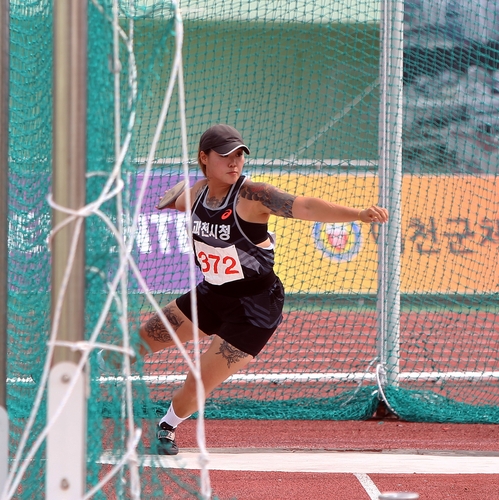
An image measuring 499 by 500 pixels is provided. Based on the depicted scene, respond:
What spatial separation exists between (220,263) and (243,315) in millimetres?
347

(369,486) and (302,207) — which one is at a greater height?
(302,207)

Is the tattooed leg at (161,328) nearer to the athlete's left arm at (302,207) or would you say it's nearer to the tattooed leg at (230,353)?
the tattooed leg at (230,353)

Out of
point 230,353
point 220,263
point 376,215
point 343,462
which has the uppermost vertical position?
point 376,215

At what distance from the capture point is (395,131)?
6.17 meters

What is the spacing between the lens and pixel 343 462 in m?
4.79

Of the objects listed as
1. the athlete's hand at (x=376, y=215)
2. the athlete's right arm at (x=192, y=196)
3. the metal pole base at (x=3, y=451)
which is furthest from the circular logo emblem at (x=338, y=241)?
the metal pole base at (x=3, y=451)

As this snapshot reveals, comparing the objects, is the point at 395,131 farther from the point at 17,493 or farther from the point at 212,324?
the point at 17,493

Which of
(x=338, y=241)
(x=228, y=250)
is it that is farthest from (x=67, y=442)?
(x=338, y=241)

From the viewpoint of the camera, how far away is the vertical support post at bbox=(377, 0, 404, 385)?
6129 mm

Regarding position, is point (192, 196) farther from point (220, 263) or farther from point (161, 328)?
point (161, 328)

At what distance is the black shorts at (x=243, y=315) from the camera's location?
465 centimetres

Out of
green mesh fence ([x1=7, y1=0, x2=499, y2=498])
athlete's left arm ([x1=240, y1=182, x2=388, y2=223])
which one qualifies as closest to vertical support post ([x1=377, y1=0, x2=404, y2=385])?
green mesh fence ([x1=7, y1=0, x2=499, y2=498])

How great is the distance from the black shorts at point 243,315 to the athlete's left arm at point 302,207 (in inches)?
23.3

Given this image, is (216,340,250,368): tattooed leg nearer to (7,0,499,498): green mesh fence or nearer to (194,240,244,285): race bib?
(194,240,244,285): race bib
